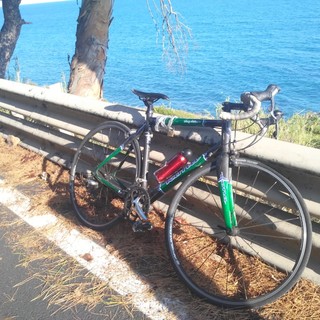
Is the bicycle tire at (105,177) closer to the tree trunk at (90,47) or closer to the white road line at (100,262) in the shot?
the white road line at (100,262)

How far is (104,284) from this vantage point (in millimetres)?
3254

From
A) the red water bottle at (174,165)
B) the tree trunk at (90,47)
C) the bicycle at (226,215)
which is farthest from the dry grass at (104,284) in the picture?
the tree trunk at (90,47)

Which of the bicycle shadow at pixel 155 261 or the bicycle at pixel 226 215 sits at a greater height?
the bicycle at pixel 226 215

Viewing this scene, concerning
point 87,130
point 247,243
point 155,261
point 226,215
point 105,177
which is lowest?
point 155,261

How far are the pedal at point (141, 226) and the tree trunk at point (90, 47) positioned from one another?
3398mm

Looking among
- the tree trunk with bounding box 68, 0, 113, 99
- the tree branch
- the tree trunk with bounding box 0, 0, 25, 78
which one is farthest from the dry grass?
the tree trunk with bounding box 0, 0, 25, 78

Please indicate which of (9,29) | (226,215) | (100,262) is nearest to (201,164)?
(226,215)

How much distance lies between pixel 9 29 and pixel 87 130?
8.64 m

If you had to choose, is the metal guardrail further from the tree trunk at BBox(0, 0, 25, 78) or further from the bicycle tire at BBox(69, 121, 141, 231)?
the tree trunk at BBox(0, 0, 25, 78)

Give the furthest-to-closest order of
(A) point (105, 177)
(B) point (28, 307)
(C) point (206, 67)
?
(C) point (206, 67)
(A) point (105, 177)
(B) point (28, 307)

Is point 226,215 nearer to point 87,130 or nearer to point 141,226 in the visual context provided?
point 141,226

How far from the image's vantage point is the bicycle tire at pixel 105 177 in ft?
13.5

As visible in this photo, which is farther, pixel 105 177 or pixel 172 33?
pixel 172 33

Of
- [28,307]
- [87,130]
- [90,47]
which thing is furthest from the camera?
[90,47]
